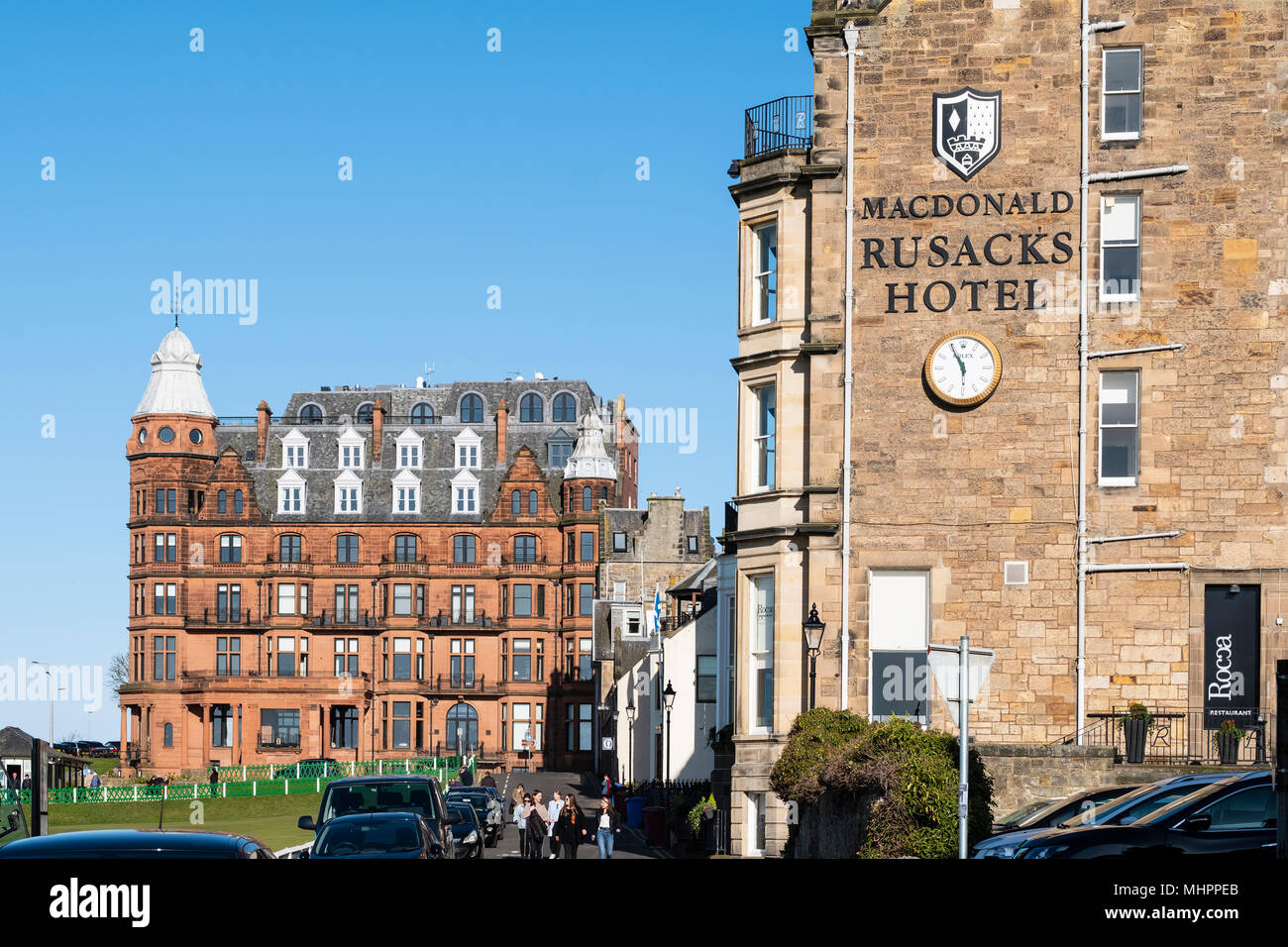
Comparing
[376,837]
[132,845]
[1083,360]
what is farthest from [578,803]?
[132,845]

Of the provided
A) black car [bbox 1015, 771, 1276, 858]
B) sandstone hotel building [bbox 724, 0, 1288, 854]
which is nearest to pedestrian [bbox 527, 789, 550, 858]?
sandstone hotel building [bbox 724, 0, 1288, 854]

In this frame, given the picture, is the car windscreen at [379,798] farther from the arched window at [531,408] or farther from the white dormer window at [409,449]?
the arched window at [531,408]

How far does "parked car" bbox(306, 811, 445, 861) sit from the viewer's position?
19422 mm

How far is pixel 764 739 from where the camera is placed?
31641 millimetres

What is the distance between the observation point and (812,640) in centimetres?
2973

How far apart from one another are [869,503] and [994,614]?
3026 mm

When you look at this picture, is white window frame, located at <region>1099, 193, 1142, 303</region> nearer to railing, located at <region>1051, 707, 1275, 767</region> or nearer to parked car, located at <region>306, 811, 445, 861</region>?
railing, located at <region>1051, 707, 1275, 767</region>

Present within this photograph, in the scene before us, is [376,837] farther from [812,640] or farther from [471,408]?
[471,408]

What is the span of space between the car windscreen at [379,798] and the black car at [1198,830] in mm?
10709

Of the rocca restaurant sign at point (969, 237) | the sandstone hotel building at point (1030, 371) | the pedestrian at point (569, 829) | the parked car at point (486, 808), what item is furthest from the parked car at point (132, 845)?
the parked car at point (486, 808)

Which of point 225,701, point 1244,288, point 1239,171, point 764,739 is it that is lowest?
point 225,701
